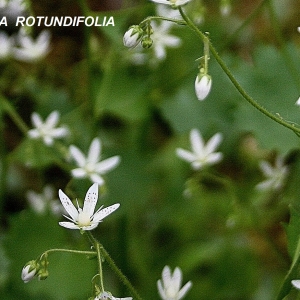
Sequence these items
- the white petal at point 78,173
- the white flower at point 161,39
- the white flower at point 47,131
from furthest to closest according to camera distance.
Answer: the white flower at point 161,39 < the white flower at point 47,131 < the white petal at point 78,173

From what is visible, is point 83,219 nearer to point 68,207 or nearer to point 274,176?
point 68,207

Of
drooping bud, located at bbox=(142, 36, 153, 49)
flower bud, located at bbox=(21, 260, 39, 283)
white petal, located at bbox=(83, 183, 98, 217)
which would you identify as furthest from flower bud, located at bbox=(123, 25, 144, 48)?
flower bud, located at bbox=(21, 260, 39, 283)

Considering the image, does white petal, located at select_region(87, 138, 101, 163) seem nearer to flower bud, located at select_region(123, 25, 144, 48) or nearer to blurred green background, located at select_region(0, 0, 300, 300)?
blurred green background, located at select_region(0, 0, 300, 300)

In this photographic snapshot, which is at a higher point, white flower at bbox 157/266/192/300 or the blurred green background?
white flower at bbox 157/266/192/300

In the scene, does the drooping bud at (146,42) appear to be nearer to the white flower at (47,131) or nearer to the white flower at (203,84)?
the white flower at (203,84)

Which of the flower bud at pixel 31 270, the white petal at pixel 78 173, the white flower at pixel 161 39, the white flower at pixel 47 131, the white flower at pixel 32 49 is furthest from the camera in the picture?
the white flower at pixel 32 49

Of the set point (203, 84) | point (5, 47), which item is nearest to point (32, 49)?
point (5, 47)

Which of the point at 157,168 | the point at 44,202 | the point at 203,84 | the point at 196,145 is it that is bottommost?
the point at 157,168

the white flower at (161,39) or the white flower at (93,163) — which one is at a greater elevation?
the white flower at (161,39)

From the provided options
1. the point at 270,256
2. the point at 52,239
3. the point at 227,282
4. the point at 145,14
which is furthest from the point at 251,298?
the point at 145,14

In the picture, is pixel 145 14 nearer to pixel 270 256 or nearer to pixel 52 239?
pixel 52 239

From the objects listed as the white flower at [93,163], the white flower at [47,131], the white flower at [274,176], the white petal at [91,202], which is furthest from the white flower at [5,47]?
the white petal at [91,202]
